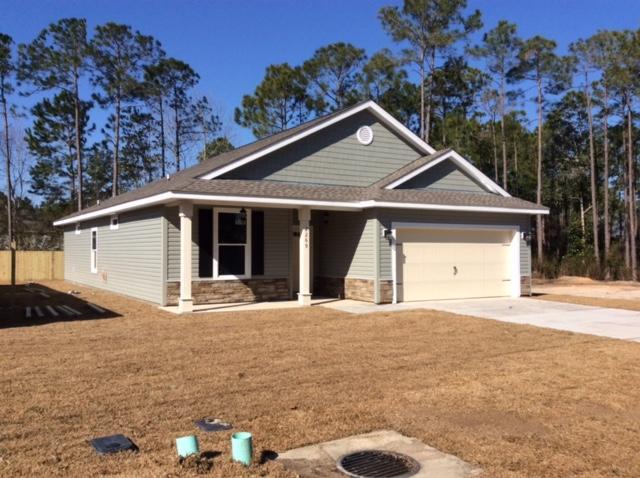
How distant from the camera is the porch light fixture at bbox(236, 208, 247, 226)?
14656 mm

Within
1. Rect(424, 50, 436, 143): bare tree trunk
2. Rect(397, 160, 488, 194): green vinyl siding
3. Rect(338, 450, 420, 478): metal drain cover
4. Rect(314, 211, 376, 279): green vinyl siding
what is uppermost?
Rect(424, 50, 436, 143): bare tree trunk

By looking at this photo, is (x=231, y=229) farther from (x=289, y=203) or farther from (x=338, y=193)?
(x=338, y=193)

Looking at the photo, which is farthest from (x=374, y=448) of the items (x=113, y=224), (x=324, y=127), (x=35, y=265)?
(x=35, y=265)

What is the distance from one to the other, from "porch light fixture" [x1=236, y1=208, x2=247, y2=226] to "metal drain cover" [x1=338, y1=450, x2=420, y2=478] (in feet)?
35.1

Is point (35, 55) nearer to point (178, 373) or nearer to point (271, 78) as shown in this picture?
point (271, 78)

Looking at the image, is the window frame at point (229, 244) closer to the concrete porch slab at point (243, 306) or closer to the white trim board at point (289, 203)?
the concrete porch slab at point (243, 306)

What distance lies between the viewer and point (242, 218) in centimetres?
1470

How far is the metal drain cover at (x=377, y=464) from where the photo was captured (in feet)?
13.1

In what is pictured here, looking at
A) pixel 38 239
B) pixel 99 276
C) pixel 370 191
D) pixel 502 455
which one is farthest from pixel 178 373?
pixel 38 239

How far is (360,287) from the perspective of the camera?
49.0 feet

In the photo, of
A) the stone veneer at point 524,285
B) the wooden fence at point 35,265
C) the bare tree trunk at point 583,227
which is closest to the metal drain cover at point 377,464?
the stone veneer at point 524,285

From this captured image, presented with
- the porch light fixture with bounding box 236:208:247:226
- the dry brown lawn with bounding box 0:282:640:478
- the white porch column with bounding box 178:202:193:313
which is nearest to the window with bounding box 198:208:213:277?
the porch light fixture with bounding box 236:208:247:226

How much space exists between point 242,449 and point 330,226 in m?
12.3

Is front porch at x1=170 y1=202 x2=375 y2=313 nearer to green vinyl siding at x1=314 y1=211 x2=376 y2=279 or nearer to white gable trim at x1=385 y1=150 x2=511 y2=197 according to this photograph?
green vinyl siding at x1=314 y1=211 x2=376 y2=279
